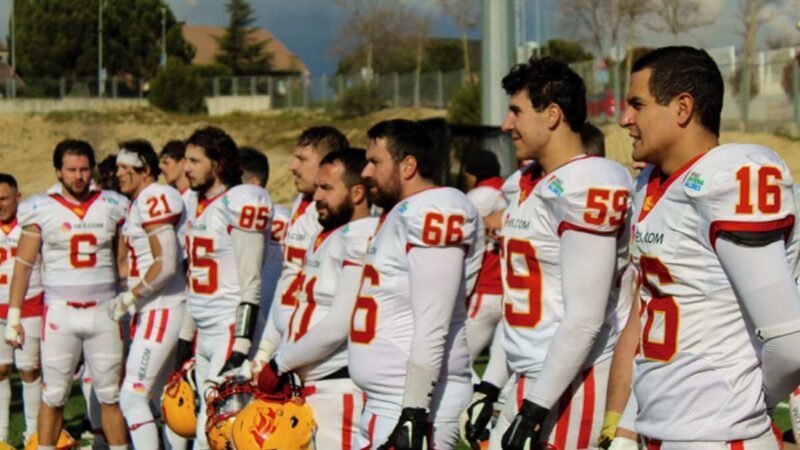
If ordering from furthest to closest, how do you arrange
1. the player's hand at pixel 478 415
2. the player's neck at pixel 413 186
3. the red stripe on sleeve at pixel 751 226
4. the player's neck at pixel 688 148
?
1. the player's neck at pixel 413 186
2. the player's hand at pixel 478 415
3. the player's neck at pixel 688 148
4. the red stripe on sleeve at pixel 751 226

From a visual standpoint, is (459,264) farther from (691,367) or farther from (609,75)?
(609,75)

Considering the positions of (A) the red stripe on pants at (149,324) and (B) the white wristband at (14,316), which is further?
(B) the white wristband at (14,316)

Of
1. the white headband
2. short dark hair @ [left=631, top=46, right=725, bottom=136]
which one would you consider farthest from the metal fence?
short dark hair @ [left=631, top=46, right=725, bottom=136]

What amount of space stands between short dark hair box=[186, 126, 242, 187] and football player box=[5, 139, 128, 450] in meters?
1.15

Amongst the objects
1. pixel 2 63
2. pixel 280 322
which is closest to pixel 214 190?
pixel 280 322

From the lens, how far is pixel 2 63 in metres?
59.9

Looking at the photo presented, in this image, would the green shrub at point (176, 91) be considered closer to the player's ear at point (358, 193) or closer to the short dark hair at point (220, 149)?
the short dark hair at point (220, 149)

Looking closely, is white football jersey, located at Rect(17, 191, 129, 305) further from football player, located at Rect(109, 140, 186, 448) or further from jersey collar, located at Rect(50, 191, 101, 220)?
football player, located at Rect(109, 140, 186, 448)

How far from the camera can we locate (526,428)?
396 cm

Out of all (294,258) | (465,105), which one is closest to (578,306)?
(294,258)

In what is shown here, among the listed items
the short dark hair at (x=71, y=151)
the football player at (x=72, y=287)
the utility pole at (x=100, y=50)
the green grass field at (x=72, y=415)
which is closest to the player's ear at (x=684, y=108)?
the green grass field at (x=72, y=415)

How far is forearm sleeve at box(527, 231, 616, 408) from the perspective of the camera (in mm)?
4012

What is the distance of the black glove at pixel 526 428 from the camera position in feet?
12.9

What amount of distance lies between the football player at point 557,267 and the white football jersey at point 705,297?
1.97ft
